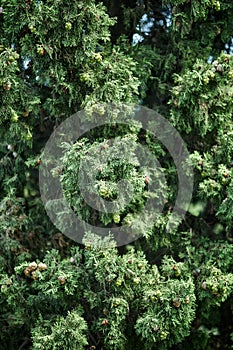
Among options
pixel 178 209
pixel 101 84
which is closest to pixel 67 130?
pixel 101 84

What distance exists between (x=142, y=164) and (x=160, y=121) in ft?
1.18

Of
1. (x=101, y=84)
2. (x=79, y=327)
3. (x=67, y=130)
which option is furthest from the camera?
(x=67, y=130)

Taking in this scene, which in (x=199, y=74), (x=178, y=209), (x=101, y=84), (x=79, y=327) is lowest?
(x=79, y=327)

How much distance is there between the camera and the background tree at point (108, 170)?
316cm

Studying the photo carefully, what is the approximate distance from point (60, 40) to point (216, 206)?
150 centimetres

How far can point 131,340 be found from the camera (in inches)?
133

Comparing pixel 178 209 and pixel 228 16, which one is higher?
pixel 228 16

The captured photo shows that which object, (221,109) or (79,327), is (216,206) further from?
(79,327)

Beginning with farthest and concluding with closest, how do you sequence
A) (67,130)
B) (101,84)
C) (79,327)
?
(67,130) < (101,84) < (79,327)

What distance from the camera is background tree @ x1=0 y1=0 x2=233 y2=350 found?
3158mm

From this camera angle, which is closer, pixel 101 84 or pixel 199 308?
pixel 101 84

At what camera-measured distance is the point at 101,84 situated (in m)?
3.35

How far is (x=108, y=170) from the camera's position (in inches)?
118

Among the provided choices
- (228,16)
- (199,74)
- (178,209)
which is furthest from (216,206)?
(228,16)
